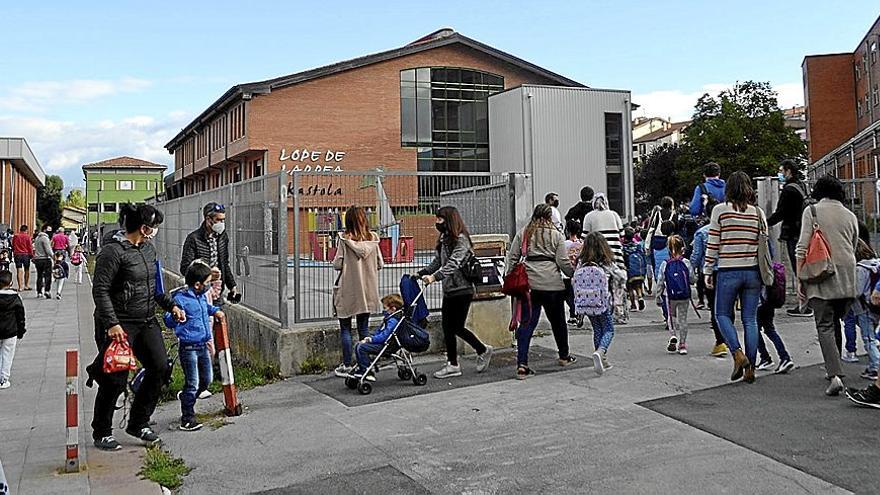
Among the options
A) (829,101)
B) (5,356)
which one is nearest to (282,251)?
(5,356)

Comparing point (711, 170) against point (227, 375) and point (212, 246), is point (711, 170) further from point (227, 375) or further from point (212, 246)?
point (227, 375)

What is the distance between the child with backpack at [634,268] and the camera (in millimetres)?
13680

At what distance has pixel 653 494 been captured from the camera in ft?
15.8

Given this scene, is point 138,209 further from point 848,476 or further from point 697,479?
point 848,476

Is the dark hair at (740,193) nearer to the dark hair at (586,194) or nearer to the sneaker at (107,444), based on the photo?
the dark hair at (586,194)

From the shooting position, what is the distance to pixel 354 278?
852cm

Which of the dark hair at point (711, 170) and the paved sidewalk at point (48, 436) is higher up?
the dark hair at point (711, 170)

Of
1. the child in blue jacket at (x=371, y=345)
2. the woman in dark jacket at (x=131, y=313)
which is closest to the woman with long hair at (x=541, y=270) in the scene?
the child in blue jacket at (x=371, y=345)

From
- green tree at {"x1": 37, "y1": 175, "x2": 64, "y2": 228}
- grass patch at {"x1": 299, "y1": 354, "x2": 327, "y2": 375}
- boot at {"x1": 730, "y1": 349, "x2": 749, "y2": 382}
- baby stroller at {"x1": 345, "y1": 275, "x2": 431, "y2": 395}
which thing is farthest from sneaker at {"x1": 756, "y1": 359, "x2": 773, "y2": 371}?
green tree at {"x1": 37, "y1": 175, "x2": 64, "y2": 228}

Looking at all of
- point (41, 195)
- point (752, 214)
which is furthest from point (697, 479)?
point (41, 195)

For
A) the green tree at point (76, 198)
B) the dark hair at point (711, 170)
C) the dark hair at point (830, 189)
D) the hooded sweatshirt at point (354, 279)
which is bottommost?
the hooded sweatshirt at point (354, 279)

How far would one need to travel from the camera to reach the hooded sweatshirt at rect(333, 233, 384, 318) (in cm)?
850

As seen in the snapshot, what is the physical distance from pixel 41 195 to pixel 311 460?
103 m

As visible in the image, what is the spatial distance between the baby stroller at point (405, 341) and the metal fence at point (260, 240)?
1.70 meters
